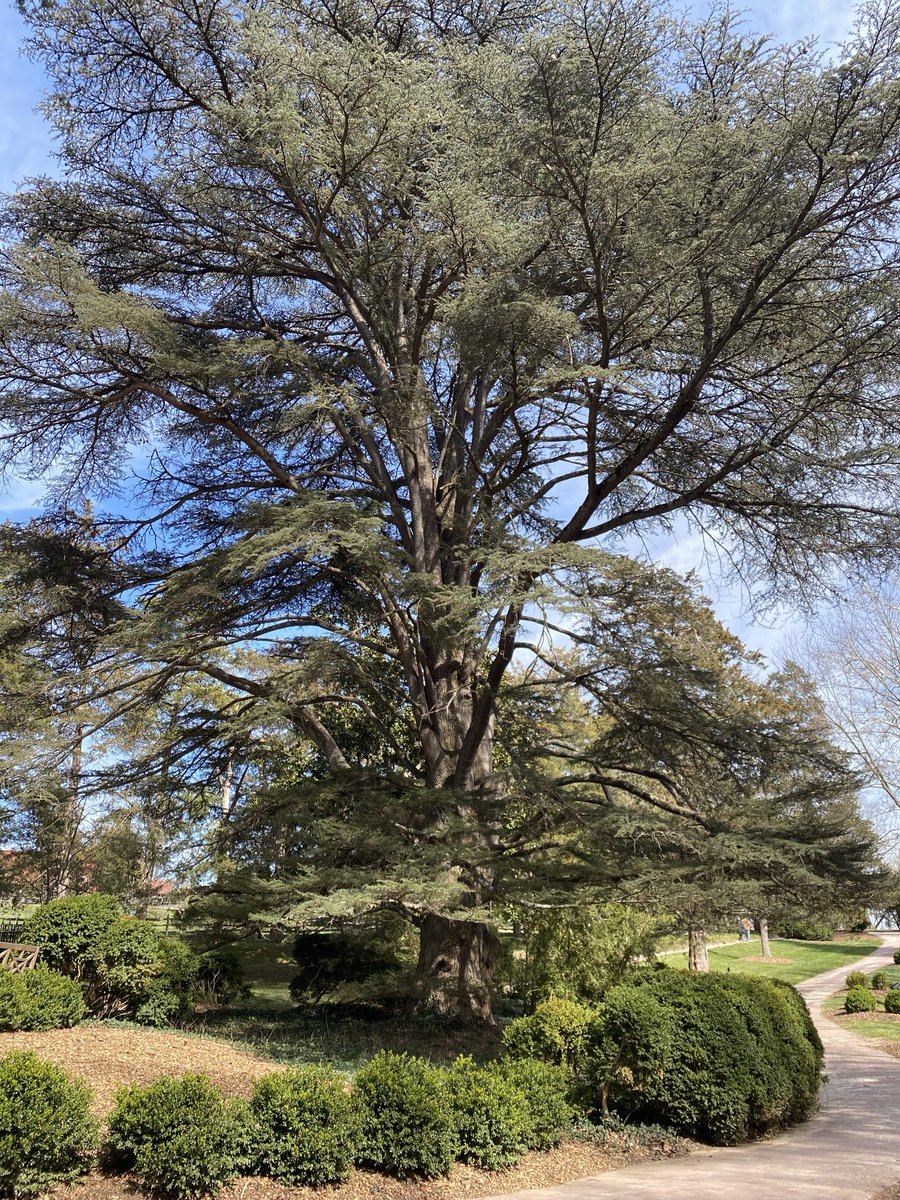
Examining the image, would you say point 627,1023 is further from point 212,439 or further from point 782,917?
point 212,439

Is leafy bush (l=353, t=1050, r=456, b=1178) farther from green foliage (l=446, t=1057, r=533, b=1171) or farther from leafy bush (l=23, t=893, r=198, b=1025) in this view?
leafy bush (l=23, t=893, r=198, b=1025)

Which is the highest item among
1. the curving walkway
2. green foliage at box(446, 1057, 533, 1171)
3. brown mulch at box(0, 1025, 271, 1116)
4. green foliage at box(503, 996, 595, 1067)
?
green foliage at box(503, 996, 595, 1067)

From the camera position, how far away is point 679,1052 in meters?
7.57

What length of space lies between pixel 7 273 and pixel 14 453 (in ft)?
8.68

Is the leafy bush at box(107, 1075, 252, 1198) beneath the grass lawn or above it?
beneath

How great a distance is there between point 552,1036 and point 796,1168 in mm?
2274

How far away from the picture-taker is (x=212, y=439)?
1245cm

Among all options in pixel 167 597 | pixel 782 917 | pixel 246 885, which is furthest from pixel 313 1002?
pixel 782 917

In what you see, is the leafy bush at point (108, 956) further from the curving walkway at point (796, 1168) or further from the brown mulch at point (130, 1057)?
the curving walkway at point (796, 1168)

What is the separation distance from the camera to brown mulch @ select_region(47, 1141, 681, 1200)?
5.18m

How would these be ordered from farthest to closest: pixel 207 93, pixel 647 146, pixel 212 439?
1. pixel 212 439
2. pixel 207 93
3. pixel 647 146

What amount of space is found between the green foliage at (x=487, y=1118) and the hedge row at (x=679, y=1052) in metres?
1.20

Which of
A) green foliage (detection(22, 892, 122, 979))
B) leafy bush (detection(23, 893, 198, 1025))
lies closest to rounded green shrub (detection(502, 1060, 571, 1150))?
leafy bush (detection(23, 893, 198, 1025))

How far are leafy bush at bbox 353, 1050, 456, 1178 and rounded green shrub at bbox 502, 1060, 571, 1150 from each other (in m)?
0.95
